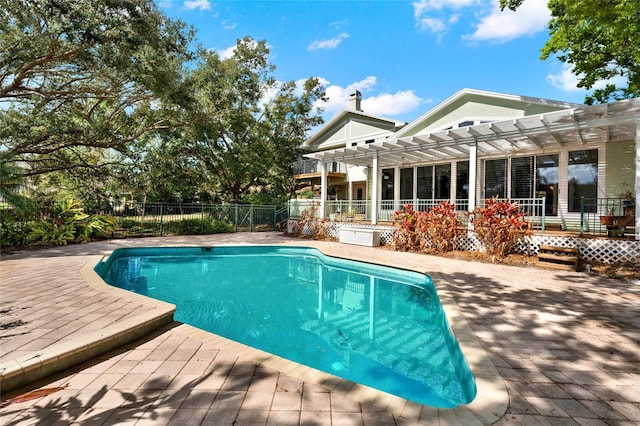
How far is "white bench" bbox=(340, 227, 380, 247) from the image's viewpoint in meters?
11.5

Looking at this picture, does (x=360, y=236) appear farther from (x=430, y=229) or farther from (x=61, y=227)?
(x=61, y=227)

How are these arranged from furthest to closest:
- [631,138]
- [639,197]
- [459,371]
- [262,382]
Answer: [631,138] < [639,197] < [459,371] < [262,382]

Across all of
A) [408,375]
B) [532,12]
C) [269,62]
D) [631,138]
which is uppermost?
[269,62]

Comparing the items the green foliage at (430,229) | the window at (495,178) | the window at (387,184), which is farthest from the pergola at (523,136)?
the window at (387,184)

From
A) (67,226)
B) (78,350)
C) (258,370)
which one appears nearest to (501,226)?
(258,370)

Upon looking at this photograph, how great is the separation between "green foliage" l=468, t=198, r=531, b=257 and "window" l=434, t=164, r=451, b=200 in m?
4.51

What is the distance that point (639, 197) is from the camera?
6.95 metres

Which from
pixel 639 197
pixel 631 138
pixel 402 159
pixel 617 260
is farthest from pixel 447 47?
pixel 617 260

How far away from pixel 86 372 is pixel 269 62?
2038 centimetres

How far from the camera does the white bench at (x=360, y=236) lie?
1151 cm

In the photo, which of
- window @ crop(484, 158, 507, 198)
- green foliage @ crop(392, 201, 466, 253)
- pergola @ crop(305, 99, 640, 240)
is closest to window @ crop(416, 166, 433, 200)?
pergola @ crop(305, 99, 640, 240)

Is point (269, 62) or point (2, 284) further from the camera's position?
point (269, 62)

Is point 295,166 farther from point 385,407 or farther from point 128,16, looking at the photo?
point 385,407

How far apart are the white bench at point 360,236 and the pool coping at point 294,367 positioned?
301 inches
